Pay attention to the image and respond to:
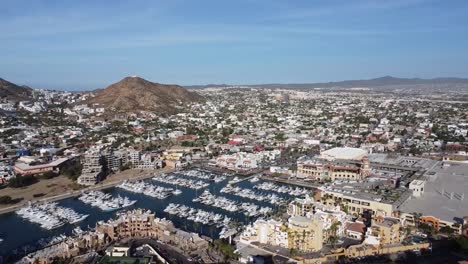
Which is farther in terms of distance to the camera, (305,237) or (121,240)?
(121,240)

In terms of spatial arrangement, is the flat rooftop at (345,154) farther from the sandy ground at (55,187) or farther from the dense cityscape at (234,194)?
the sandy ground at (55,187)

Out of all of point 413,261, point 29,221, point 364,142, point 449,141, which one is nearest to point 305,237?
point 413,261

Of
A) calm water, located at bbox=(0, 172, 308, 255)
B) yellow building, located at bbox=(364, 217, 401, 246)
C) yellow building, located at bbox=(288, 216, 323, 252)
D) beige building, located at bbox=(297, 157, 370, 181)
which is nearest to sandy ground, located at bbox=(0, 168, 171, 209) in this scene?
calm water, located at bbox=(0, 172, 308, 255)

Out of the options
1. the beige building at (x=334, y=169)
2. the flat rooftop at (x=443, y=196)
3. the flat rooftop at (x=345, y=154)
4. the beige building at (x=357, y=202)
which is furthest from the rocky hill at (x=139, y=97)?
the beige building at (x=357, y=202)

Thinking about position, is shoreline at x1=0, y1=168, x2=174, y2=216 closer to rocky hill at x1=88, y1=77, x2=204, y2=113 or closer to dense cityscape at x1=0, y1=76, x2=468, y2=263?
dense cityscape at x1=0, y1=76, x2=468, y2=263

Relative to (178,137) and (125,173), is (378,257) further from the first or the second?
(178,137)
